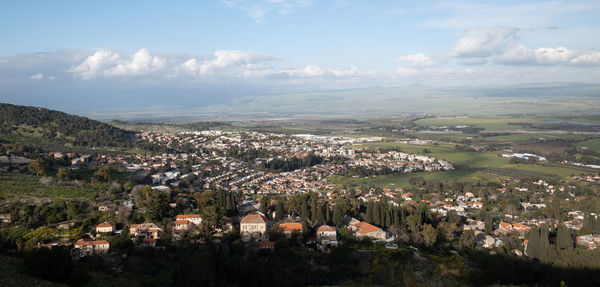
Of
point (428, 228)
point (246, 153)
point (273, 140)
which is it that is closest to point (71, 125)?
point (246, 153)

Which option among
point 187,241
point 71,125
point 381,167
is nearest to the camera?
point 187,241

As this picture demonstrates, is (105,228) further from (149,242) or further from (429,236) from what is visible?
(429,236)

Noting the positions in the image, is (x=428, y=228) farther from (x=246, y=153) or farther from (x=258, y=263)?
(x=246, y=153)

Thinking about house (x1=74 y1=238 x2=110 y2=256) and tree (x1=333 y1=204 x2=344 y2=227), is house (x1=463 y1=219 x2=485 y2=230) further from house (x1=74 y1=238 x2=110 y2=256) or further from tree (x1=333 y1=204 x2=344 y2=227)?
house (x1=74 y1=238 x2=110 y2=256)

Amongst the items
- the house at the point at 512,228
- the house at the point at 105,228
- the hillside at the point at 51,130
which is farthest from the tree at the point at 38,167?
the house at the point at 512,228

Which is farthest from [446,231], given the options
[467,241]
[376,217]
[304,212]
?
[304,212]

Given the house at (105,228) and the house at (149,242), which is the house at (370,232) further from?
the house at (105,228)
